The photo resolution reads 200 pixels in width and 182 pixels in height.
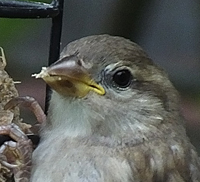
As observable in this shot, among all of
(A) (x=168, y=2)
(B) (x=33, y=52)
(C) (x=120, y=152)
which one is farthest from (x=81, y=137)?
(A) (x=168, y=2)

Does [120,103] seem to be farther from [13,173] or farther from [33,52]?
[33,52]

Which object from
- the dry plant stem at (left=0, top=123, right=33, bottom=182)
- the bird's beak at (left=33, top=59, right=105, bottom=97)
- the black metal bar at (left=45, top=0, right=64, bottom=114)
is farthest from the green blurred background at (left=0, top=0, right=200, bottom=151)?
the dry plant stem at (left=0, top=123, right=33, bottom=182)

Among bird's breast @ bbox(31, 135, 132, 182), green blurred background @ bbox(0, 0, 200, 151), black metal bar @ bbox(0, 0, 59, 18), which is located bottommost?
green blurred background @ bbox(0, 0, 200, 151)

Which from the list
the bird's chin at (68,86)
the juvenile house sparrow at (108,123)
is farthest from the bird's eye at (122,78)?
the bird's chin at (68,86)

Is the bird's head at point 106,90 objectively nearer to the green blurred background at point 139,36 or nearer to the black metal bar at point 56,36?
the black metal bar at point 56,36

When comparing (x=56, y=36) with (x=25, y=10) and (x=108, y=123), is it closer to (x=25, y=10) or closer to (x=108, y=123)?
(x=25, y=10)

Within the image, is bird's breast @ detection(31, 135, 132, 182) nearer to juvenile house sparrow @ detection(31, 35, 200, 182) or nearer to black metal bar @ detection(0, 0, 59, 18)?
juvenile house sparrow @ detection(31, 35, 200, 182)
